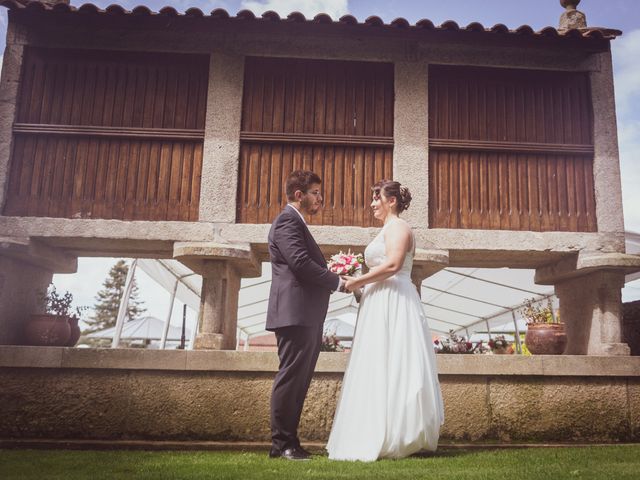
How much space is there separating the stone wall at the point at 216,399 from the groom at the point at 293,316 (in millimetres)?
1608

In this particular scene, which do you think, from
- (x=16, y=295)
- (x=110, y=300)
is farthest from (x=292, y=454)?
(x=110, y=300)

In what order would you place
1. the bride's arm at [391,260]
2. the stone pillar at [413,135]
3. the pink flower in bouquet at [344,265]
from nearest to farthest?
the bride's arm at [391,260]
the pink flower in bouquet at [344,265]
the stone pillar at [413,135]

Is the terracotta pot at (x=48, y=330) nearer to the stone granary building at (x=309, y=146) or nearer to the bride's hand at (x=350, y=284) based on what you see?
the stone granary building at (x=309, y=146)

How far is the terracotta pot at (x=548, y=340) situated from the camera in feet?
22.2

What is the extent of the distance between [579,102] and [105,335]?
23.3 m

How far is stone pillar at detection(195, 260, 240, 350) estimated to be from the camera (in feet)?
21.0

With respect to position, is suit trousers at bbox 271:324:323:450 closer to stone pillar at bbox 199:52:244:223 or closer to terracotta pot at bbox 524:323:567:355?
stone pillar at bbox 199:52:244:223

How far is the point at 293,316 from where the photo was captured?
4508 millimetres

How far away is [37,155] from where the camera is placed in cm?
682

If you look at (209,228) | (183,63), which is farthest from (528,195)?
(183,63)

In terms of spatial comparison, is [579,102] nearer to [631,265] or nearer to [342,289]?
[631,265]

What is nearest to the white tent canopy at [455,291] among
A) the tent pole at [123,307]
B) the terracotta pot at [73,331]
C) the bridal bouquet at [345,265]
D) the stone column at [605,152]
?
the tent pole at [123,307]

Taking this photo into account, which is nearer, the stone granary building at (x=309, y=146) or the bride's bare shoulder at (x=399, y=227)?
the bride's bare shoulder at (x=399, y=227)

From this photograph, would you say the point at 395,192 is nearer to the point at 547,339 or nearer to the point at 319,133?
the point at 319,133
